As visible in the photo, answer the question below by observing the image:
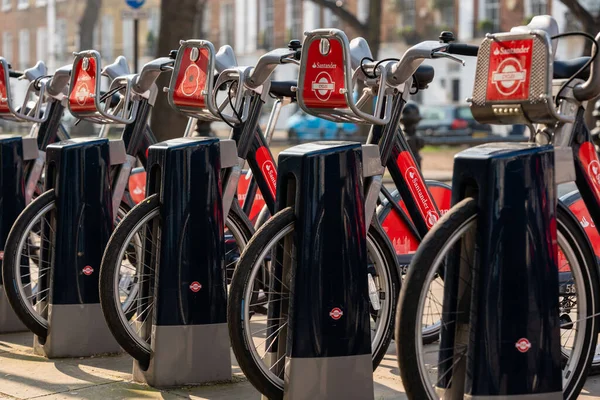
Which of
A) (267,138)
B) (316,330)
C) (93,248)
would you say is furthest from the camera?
(267,138)

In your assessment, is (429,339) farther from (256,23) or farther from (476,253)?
(256,23)

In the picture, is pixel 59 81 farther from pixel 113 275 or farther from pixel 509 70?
pixel 509 70

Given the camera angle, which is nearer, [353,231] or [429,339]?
[353,231]

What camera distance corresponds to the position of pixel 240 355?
161 inches

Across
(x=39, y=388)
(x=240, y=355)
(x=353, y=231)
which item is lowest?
(x=39, y=388)

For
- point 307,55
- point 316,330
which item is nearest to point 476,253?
point 316,330

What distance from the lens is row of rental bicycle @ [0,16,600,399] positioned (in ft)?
11.5

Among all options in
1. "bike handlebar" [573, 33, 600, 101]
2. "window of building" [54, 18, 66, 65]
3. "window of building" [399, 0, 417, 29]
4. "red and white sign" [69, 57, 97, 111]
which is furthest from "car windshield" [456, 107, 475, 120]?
"bike handlebar" [573, 33, 600, 101]

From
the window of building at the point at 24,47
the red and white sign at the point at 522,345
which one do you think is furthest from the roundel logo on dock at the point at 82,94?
the window of building at the point at 24,47

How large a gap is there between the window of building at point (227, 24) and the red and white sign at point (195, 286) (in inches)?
1848

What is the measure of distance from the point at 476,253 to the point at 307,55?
1.26m

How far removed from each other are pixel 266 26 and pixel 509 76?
4666 centimetres

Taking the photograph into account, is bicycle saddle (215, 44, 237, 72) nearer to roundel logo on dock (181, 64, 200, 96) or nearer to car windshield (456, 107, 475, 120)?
roundel logo on dock (181, 64, 200, 96)

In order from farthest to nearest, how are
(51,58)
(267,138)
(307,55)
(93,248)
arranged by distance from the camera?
(51,58) → (267,138) → (93,248) → (307,55)
